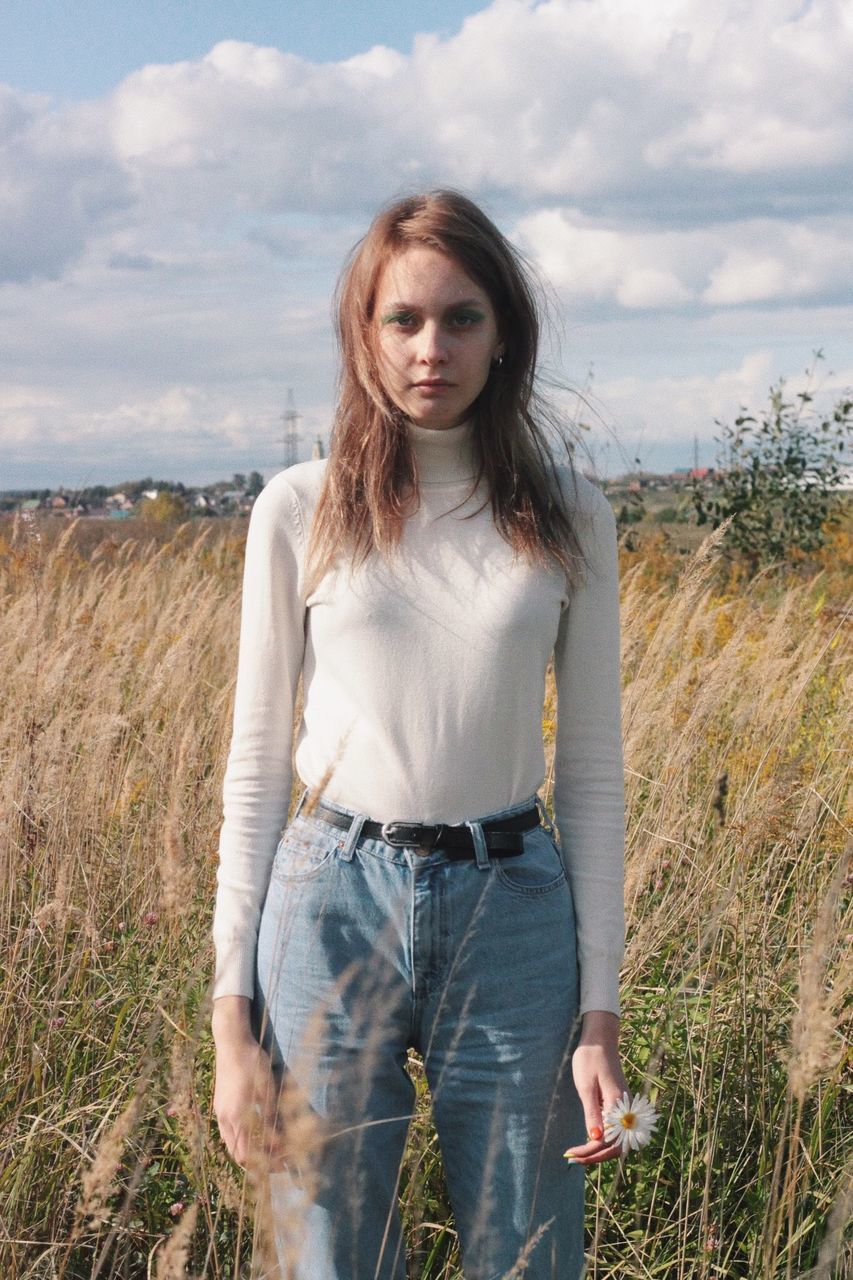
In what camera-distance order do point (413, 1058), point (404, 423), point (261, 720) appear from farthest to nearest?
point (413, 1058) < point (404, 423) < point (261, 720)

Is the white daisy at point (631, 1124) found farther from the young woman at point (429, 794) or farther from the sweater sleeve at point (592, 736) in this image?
the sweater sleeve at point (592, 736)

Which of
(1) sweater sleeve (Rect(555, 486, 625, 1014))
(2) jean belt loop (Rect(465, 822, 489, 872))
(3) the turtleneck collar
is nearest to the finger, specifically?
(1) sweater sleeve (Rect(555, 486, 625, 1014))

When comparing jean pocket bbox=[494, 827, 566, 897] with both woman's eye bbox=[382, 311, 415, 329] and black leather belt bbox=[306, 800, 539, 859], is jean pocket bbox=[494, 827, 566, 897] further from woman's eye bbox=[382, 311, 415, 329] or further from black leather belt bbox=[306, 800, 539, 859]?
woman's eye bbox=[382, 311, 415, 329]

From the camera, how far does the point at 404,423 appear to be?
1688 mm

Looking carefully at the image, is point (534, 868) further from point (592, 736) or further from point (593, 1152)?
point (593, 1152)

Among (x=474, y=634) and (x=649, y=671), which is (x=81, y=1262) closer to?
(x=474, y=634)

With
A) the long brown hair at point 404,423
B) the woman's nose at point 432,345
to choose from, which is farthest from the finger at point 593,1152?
the woman's nose at point 432,345

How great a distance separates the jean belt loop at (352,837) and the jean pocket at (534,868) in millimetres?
176

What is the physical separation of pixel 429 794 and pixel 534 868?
0.55ft

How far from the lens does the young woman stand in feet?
4.79

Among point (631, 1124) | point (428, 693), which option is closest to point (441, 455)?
point (428, 693)

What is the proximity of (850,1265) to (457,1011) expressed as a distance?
606 millimetres

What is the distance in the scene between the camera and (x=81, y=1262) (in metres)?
2.10

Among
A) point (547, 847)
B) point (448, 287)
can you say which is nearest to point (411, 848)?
point (547, 847)
